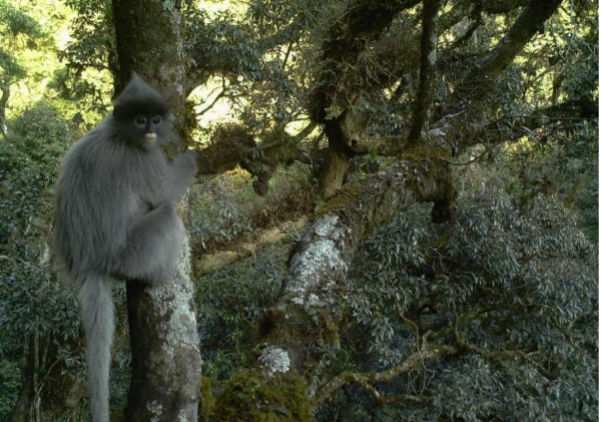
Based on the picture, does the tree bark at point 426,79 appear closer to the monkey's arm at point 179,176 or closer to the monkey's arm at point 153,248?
the monkey's arm at point 179,176

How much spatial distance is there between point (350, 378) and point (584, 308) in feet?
8.99

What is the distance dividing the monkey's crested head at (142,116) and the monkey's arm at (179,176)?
11cm

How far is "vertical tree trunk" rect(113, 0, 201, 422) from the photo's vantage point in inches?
85.2

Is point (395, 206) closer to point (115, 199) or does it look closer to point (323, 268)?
point (323, 268)

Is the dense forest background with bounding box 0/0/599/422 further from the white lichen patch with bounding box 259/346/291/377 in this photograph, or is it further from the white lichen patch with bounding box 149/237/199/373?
the white lichen patch with bounding box 149/237/199/373

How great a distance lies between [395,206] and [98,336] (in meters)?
2.24

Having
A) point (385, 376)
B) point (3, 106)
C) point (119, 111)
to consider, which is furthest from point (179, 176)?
point (3, 106)

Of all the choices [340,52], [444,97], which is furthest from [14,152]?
[444,97]

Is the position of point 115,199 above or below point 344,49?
below

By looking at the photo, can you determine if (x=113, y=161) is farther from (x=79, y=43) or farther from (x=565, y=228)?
(x=565, y=228)

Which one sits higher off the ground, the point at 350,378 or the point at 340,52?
the point at 340,52

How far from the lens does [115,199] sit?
264cm

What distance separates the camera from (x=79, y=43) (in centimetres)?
616

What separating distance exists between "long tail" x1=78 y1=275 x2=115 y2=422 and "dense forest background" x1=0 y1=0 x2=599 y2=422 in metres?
1.87
